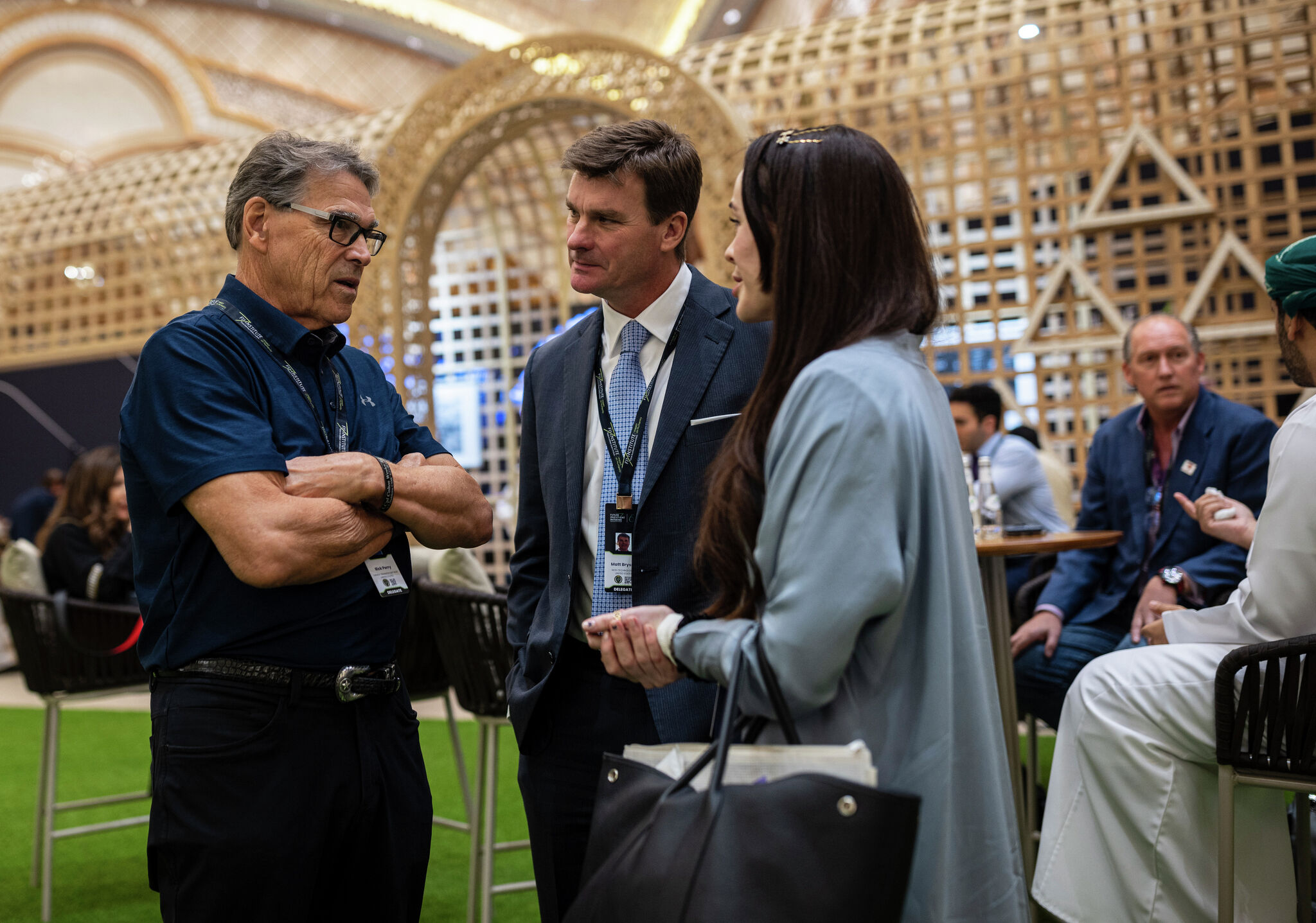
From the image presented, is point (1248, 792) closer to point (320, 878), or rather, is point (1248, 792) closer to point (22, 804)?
point (320, 878)

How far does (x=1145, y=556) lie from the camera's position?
10.2 feet

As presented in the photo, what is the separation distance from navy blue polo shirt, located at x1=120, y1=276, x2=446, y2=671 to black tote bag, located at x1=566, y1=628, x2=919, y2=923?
2.22 ft

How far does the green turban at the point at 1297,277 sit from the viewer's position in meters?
2.00

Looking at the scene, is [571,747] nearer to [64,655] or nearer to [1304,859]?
[1304,859]

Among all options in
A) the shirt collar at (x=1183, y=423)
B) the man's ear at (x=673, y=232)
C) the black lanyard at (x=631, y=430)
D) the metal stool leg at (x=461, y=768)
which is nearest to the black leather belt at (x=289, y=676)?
the black lanyard at (x=631, y=430)

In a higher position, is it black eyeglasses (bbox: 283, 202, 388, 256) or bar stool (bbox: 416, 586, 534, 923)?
black eyeglasses (bbox: 283, 202, 388, 256)

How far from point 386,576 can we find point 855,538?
2.70ft

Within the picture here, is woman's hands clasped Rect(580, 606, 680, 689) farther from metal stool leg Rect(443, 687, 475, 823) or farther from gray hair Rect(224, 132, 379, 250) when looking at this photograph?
metal stool leg Rect(443, 687, 475, 823)

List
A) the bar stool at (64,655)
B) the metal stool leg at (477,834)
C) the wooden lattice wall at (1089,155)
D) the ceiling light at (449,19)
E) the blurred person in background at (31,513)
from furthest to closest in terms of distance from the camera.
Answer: the ceiling light at (449,19) < the blurred person in background at (31,513) < the wooden lattice wall at (1089,155) < the bar stool at (64,655) < the metal stool leg at (477,834)

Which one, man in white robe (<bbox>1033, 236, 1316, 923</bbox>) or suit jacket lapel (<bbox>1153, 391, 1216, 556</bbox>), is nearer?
man in white robe (<bbox>1033, 236, 1316, 923</bbox>)

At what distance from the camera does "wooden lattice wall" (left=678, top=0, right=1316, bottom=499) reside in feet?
15.7

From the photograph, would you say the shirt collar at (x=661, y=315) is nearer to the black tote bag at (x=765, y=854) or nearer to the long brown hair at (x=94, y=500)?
the black tote bag at (x=765, y=854)

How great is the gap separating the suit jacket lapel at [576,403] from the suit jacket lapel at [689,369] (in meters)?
0.14

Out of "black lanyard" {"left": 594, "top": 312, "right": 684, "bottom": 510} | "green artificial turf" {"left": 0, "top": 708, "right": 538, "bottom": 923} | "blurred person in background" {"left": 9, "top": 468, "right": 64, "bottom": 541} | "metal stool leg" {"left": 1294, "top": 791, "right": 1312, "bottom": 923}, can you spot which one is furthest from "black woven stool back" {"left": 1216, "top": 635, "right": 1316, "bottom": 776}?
"blurred person in background" {"left": 9, "top": 468, "right": 64, "bottom": 541}
